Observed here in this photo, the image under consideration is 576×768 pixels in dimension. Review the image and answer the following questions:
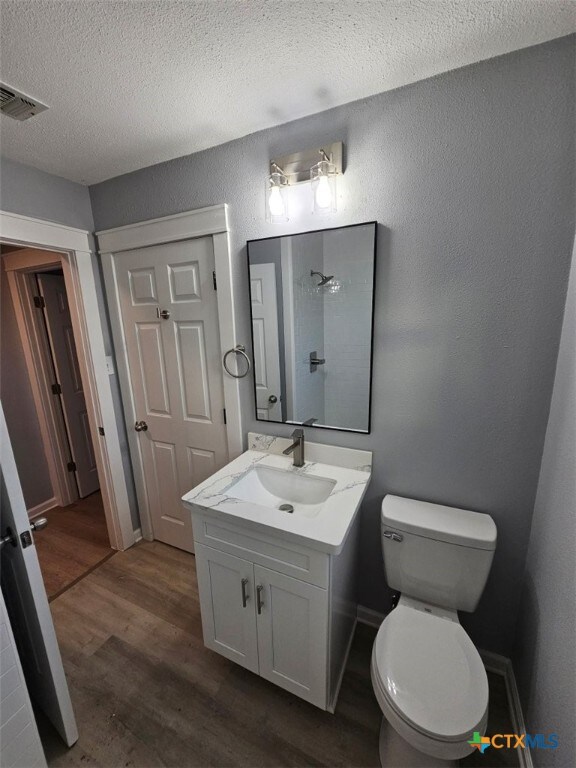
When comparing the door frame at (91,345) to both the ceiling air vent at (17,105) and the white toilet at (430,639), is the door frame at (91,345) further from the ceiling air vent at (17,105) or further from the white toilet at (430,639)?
the white toilet at (430,639)

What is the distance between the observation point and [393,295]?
127 centimetres

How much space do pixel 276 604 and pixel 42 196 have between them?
2253mm

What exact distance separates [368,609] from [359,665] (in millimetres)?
234

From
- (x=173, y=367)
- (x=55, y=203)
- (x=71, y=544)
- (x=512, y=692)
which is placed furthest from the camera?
(x=71, y=544)

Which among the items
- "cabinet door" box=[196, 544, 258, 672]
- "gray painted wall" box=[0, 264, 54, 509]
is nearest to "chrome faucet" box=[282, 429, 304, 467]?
"cabinet door" box=[196, 544, 258, 672]

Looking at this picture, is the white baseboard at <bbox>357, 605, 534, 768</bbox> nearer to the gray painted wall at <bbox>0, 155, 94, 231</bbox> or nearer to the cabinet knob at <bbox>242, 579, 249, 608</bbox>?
the cabinet knob at <bbox>242, 579, 249, 608</bbox>

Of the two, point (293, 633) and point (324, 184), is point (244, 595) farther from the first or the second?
point (324, 184)

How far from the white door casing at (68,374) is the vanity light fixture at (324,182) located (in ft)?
7.77

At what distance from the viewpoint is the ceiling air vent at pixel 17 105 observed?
3.52ft

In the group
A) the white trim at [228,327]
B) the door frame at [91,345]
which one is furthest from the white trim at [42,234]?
the white trim at [228,327]

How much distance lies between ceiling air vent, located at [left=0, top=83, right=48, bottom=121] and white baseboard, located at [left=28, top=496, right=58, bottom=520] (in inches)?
106

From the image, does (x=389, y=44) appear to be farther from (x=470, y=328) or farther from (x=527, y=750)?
(x=527, y=750)

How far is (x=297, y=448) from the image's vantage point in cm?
147

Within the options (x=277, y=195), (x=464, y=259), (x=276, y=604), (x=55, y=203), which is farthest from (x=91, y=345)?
(x=464, y=259)
